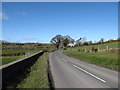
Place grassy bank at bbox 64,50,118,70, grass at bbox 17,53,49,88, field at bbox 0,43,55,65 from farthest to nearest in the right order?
field at bbox 0,43,55,65, grassy bank at bbox 64,50,118,70, grass at bbox 17,53,49,88

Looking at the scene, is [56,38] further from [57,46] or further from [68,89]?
[68,89]

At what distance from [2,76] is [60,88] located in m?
2.95

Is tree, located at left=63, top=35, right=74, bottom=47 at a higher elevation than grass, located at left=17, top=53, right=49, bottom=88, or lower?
higher

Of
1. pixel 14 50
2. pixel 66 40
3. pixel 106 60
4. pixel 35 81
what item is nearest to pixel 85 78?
pixel 35 81

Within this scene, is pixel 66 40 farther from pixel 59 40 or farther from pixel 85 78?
pixel 85 78

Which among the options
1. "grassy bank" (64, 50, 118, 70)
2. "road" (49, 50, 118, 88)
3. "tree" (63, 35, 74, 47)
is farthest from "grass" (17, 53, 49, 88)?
"tree" (63, 35, 74, 47)

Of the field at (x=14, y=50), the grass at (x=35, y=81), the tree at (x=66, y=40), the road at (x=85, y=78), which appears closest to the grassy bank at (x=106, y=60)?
the road at (x=85, y=78)

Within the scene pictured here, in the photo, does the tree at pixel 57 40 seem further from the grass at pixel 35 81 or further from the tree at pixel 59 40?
the grass at pixel 35 81

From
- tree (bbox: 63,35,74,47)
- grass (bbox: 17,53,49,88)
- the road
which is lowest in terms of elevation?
the road

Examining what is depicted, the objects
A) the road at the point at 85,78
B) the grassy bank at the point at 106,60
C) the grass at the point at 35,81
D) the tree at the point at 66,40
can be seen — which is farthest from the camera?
the tree at the point at 66,40

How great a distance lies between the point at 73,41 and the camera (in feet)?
506

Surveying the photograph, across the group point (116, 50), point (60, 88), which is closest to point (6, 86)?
point (60, 88)

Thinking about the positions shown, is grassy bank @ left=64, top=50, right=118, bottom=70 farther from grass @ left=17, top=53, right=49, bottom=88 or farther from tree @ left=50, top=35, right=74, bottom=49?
tree @ left=50, top=35, right=74, bottom=49

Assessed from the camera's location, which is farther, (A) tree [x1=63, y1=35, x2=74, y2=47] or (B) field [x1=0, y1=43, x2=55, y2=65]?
(A) tree [x1=63, y1=35, x2=74, y2=47]
